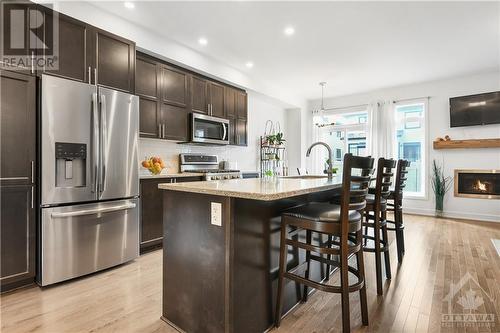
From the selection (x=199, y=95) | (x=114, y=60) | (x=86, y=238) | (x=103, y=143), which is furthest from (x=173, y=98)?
(x=86, y=238)

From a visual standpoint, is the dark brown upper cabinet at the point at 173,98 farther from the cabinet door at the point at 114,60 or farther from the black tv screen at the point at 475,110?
the black tv screen at the point at 475,110

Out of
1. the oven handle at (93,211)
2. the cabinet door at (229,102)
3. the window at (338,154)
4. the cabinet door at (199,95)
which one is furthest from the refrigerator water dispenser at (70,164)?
the window at (338,154)

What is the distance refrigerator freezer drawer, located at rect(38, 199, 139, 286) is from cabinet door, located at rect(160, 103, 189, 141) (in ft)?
4.11

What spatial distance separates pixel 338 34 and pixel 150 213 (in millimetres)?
3476

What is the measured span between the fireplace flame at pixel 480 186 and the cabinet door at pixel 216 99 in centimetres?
531

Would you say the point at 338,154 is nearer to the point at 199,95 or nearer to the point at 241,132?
the point at 241,132

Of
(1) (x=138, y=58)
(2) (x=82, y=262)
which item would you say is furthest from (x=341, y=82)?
(2) (x=82, y=262)

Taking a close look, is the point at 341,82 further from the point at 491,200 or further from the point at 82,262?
the point at 82,262

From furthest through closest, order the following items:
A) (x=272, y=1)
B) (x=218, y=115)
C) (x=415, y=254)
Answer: (x=218, y=115) → (x=415, y=254) → (x=272, y=1)

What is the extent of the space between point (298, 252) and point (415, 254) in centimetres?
205

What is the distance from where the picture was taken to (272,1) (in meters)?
2.95

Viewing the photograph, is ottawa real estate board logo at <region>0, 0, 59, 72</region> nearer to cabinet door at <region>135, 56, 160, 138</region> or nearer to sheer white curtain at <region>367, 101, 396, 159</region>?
cabinet door at <region>135, 56, 160, 138</region>

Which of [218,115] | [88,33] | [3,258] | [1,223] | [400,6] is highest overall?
[400,6]

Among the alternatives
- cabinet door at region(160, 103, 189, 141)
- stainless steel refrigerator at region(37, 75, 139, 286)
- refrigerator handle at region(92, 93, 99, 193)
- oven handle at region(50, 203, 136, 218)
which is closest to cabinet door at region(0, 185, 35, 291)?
stainless steel refrigerator at region(37, 75, 139, 286)
